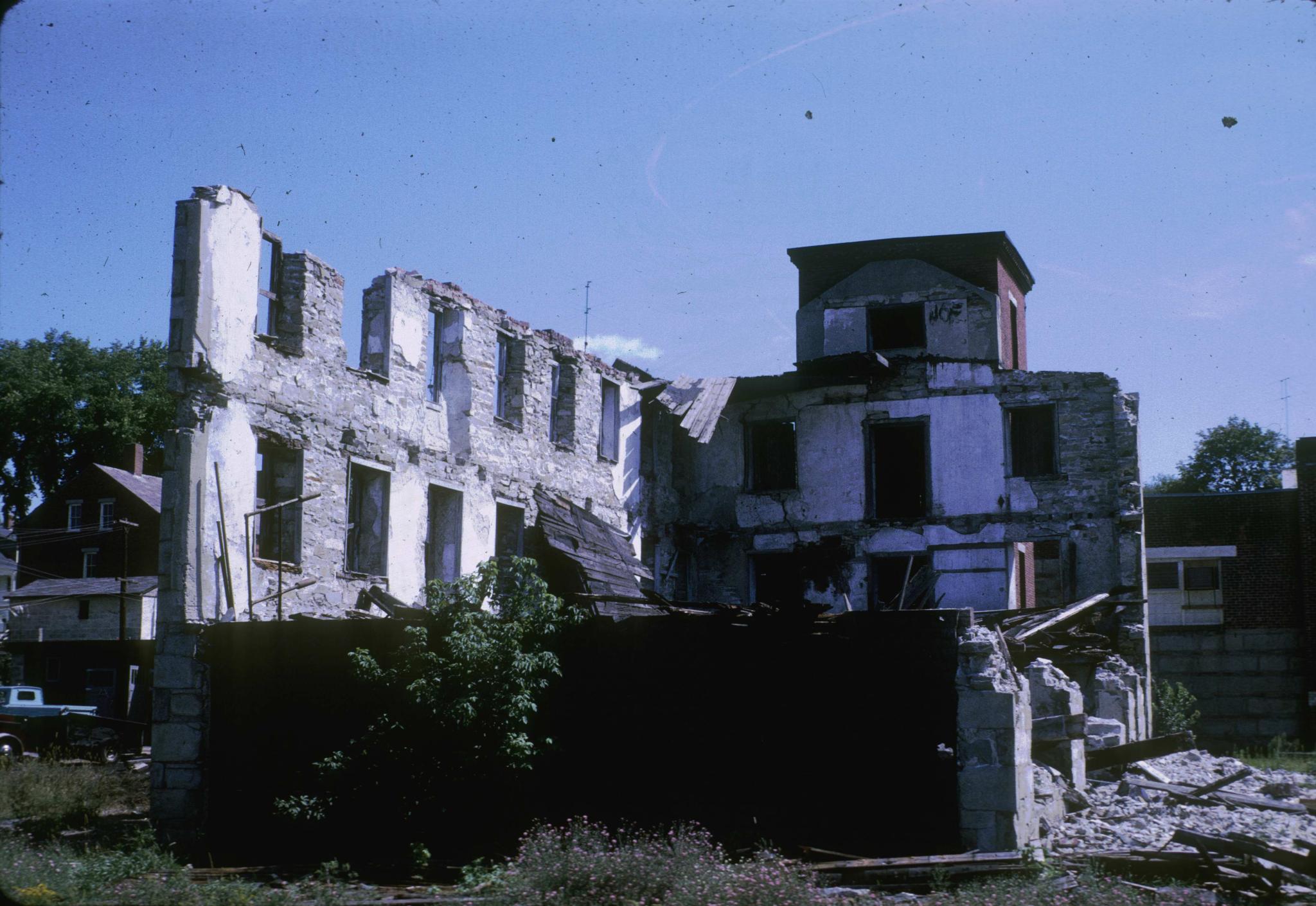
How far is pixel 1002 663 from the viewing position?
12.6 metres

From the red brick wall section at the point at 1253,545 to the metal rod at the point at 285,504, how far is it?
75.7 ft

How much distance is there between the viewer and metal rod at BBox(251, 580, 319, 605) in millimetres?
14859

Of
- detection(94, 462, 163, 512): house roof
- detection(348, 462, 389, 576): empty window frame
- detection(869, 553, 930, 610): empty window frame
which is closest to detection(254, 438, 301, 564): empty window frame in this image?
detection(348, 462, 389, 576): empty window frame

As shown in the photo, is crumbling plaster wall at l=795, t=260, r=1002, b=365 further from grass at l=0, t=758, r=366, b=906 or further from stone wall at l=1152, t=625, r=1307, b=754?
grass at l=0, t=758, r=366, b=906

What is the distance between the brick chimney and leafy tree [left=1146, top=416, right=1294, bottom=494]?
Answer: 1633 inches

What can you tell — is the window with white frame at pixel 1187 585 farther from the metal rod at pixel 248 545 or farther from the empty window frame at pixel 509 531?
the metal rod at pixel 248 545

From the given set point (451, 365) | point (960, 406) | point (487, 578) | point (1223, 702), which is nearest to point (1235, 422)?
point (1223, 702)

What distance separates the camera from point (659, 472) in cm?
2481

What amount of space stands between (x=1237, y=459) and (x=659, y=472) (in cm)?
3695

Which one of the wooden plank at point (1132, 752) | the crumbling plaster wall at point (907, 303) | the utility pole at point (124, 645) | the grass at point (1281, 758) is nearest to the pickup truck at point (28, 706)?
the utility pole at point (124, 645)

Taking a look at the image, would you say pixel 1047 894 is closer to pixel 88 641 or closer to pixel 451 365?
pixel 451 365

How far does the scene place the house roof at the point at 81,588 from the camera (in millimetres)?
36094

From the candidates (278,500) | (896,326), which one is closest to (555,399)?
(278,500)

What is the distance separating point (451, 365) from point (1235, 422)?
145ft
